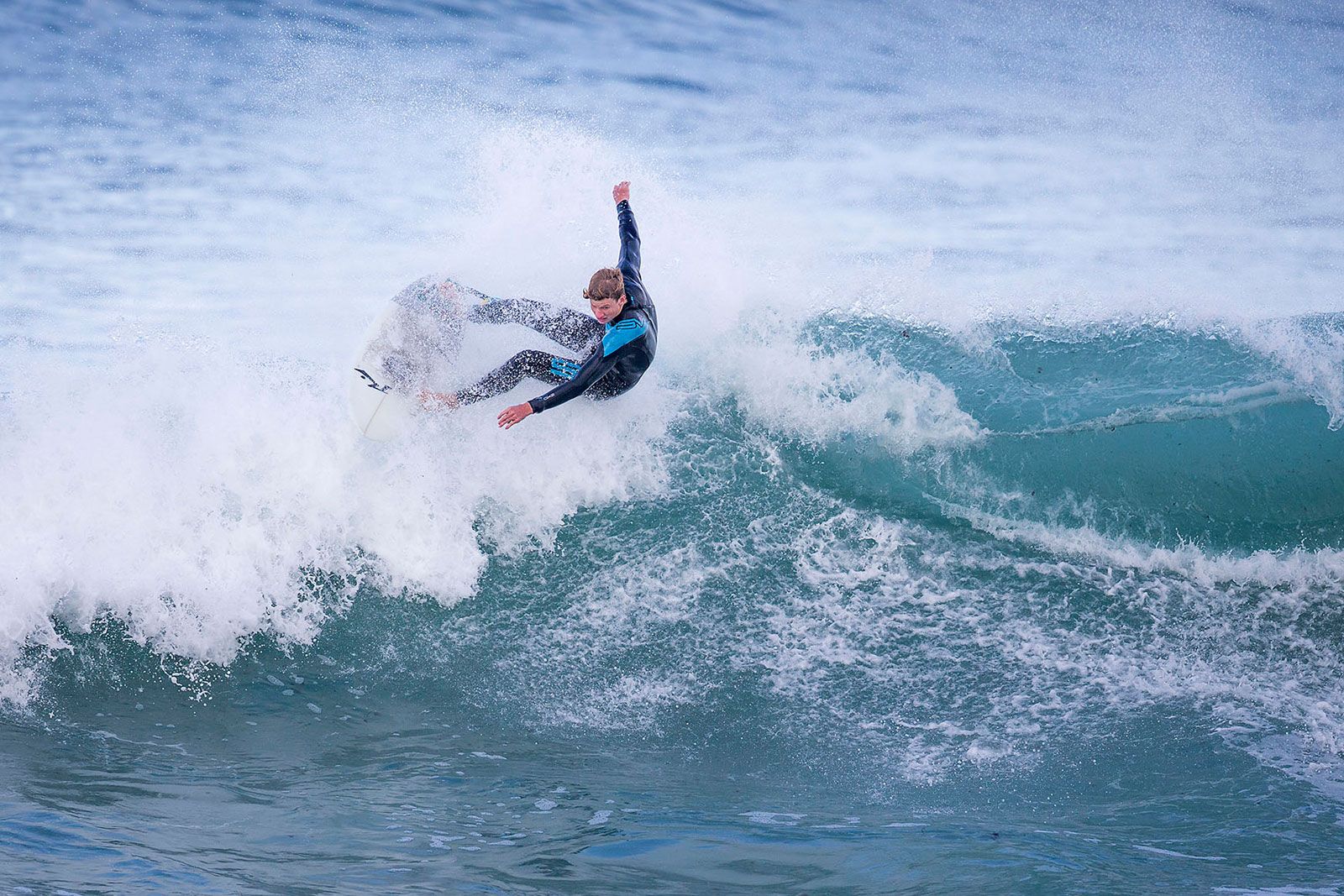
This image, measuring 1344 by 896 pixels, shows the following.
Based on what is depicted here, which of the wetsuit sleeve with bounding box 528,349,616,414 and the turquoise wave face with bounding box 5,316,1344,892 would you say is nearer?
the turquoise wave face with bounding box 5,316,1344,892

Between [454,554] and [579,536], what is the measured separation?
0.82m

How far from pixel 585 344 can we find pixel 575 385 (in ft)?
2.06

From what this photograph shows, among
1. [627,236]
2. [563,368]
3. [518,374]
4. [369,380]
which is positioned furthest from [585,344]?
[369,380]

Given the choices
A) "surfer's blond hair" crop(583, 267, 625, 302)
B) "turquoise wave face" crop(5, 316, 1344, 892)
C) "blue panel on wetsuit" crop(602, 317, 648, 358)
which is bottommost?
"turquoise wave face" crop(5, 316, 1344, 892)

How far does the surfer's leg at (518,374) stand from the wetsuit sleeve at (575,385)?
412mm

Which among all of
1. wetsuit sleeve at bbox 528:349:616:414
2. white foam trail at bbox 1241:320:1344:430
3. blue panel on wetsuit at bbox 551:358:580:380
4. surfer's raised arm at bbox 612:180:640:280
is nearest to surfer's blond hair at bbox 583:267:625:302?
wetsuit sleeve at bbox 528:349:616:414

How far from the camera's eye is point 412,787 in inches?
173

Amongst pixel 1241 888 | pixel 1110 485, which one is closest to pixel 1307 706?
pixel 1110 485

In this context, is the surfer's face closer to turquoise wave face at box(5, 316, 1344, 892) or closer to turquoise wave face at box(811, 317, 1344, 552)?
turquoise wave face at box(5, 316, 1344, 892)

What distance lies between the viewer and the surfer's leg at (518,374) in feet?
20.2

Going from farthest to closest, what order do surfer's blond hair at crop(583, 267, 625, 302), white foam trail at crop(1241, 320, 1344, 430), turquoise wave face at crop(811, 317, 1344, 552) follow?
1. white foam trail at crop(1241, 320, 1344, 430)
2. turquoise wave face at crop(811, 317, 1344, 552)
3. surfer's blond hair at crop(583, 267, 625, 302)

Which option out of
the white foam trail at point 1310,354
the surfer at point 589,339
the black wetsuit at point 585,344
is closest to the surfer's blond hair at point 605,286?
the surfer at point 589,339

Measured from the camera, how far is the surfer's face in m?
5.66

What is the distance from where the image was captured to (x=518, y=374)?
6.21m
